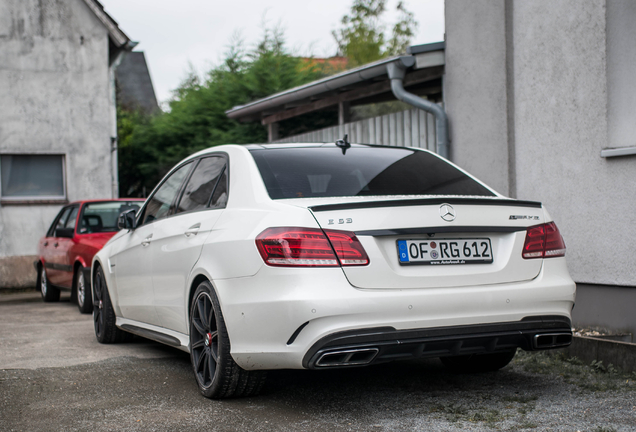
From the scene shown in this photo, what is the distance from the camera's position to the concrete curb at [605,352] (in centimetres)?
495

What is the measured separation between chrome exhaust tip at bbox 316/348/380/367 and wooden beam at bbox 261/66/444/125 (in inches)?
240

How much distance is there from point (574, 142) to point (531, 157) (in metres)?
0.61

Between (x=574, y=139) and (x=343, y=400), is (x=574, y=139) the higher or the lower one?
the higher one

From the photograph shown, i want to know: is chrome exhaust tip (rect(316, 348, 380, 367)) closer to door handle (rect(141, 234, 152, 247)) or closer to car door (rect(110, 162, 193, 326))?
car door (rect(110, 162, 193, 326))

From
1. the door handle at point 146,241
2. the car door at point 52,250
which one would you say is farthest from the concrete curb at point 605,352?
the car door at point 52,250

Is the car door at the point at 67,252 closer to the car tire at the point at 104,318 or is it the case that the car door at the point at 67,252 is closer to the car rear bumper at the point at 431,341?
the car tire at the point at 104,318

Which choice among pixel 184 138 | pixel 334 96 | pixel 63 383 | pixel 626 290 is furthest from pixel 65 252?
pixel 184 138

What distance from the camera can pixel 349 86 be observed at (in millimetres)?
11008

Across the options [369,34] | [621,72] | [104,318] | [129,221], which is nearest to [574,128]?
[621,72]

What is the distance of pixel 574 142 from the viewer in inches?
263

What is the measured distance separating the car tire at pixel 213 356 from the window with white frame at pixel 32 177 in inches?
424

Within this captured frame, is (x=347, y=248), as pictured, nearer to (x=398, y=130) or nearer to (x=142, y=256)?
(x=142, y=256)

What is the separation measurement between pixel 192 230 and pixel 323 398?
52.5 inches

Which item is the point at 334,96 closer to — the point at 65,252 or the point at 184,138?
the point at 65,252
